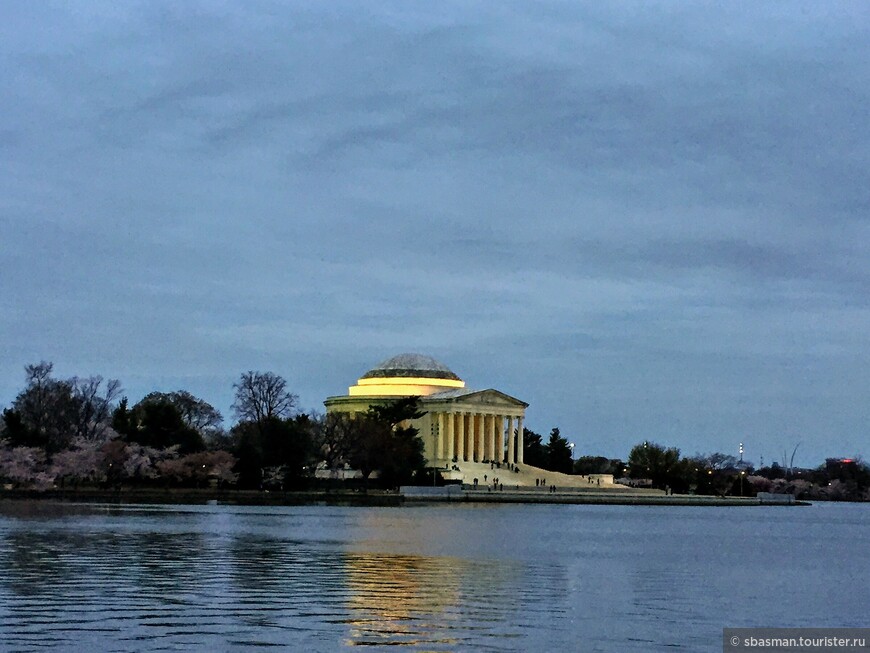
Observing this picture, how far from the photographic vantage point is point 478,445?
196m

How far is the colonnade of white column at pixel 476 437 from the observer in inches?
7554

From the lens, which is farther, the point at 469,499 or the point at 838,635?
the point at 469,499

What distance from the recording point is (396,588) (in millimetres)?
40781

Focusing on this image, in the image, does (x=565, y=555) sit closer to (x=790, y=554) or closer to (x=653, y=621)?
(x=790, y=554)

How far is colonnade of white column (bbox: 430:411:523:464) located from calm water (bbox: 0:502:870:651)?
114m

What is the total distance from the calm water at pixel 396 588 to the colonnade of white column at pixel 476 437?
114 metres

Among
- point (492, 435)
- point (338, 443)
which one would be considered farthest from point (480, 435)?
point (338, 443)

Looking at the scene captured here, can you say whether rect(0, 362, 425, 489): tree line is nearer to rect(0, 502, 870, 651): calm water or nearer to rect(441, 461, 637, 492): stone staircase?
rect(441, 461, 637, 492): stone staircase

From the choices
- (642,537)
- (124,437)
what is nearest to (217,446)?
(124,437)

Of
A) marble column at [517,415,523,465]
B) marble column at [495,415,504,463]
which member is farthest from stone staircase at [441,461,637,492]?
marble column at [495,415,504,463]

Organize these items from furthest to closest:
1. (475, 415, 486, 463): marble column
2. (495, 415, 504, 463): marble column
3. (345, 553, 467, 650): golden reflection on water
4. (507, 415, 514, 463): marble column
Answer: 1. (495, 415, 504, 463): marble column
2. (475, 415, 486, 463): marble column
3. (507, 415, 514, 463): marble column
4. (345, 553, 467, 650): golden reflection on water

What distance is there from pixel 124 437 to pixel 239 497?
12.9 meters

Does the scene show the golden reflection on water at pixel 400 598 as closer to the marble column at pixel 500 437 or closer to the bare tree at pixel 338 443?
the bare tree at pixel 338 443

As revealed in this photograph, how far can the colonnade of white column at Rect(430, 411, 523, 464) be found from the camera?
630ft
